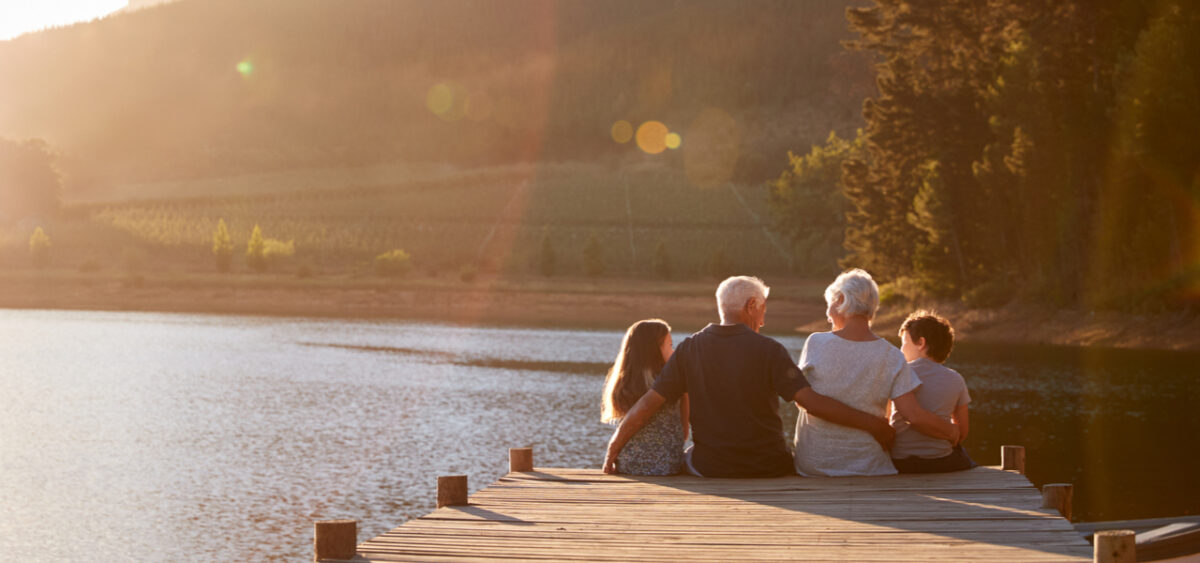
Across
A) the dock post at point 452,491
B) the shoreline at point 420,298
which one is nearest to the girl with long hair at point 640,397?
the dock post at point 452,491

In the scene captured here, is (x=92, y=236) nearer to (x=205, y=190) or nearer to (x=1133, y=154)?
(x=205, y=190)

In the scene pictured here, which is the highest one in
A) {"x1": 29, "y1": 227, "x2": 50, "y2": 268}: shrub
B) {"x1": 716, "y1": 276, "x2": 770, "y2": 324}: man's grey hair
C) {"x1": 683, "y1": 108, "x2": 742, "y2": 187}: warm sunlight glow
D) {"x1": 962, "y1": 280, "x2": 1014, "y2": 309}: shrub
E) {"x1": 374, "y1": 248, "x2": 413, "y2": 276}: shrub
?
{"x1": 683, "y1": 108, "x2": 742, "y2": 187}: warm sunlight glow

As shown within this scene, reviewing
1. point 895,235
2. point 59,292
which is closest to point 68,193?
point 59,292

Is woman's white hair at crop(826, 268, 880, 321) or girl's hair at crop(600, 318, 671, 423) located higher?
woman's white hair at crop(826, 268, 880, 321)

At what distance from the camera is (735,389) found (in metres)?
8.09

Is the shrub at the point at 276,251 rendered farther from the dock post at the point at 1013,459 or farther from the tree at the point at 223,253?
the dock post at the point at 1013,459

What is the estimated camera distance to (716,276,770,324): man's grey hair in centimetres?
785

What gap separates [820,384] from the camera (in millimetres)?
8102

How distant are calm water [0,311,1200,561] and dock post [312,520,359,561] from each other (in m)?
8.04

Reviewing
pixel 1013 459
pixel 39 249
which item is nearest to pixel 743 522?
pixel 1013 459

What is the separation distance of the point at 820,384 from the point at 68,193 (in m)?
162

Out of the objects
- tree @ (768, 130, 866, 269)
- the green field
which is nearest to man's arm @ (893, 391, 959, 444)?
the green field

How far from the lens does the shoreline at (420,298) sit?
74.4m

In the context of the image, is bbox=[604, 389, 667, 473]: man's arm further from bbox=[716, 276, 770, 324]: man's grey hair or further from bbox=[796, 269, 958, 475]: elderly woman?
bbox=[796, 269, 958, 475]: elderly woman
